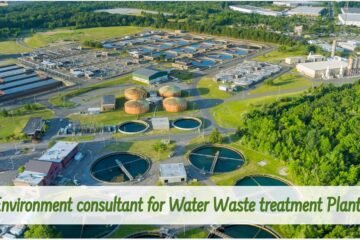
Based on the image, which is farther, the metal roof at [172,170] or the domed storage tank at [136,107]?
the domed storage tank at [136,107]

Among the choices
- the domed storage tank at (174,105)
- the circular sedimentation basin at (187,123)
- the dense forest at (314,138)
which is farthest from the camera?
the domed storage tank at (174,105)

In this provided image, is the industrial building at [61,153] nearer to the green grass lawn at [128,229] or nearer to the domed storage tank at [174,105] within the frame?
the green grass lawn at [128,229]

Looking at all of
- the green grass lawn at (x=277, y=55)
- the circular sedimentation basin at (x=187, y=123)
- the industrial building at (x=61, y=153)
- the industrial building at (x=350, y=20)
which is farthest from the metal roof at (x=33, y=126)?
the industrial building at (x=350, y=20)

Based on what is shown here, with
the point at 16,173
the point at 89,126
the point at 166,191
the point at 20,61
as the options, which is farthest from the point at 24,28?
the point at 166,191

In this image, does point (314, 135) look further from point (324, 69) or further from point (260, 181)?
point (324, 69)

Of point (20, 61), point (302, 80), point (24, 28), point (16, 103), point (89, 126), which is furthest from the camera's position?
point (24, 28)

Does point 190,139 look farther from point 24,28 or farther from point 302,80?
point 24,28
